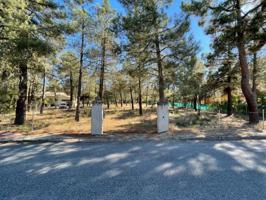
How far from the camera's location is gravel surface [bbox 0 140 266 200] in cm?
319

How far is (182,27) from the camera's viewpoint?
39.3 ft

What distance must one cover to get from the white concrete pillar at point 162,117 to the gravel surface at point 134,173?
3.04 meters

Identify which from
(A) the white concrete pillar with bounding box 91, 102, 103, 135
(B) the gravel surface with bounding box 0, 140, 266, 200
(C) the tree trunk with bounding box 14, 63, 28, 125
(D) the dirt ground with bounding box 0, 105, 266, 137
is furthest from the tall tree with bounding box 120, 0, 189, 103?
(B) the gravel surface with bounding box 0, 140, 266, 200

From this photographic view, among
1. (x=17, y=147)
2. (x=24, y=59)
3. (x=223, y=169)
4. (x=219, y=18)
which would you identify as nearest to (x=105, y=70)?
(x=24, y=59)

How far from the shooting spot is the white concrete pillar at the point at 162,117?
932cm

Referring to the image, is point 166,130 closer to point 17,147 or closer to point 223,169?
point 223,169

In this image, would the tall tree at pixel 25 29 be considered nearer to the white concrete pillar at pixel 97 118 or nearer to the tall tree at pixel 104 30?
the white concrete pillar at pixel 97 118

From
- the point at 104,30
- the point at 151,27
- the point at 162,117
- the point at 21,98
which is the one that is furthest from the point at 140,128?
the point at 104,30

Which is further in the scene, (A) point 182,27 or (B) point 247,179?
(A) point 182,27

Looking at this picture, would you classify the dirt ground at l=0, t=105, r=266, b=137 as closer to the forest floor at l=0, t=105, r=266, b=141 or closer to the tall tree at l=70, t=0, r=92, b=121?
the forest floor at l=0, t=105, r=266, b=141

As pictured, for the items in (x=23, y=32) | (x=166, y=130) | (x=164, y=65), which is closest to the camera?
(x=23, y=32)

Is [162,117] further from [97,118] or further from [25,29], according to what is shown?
[25,29]

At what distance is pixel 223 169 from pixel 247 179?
623 mm

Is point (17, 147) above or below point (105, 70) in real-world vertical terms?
below
